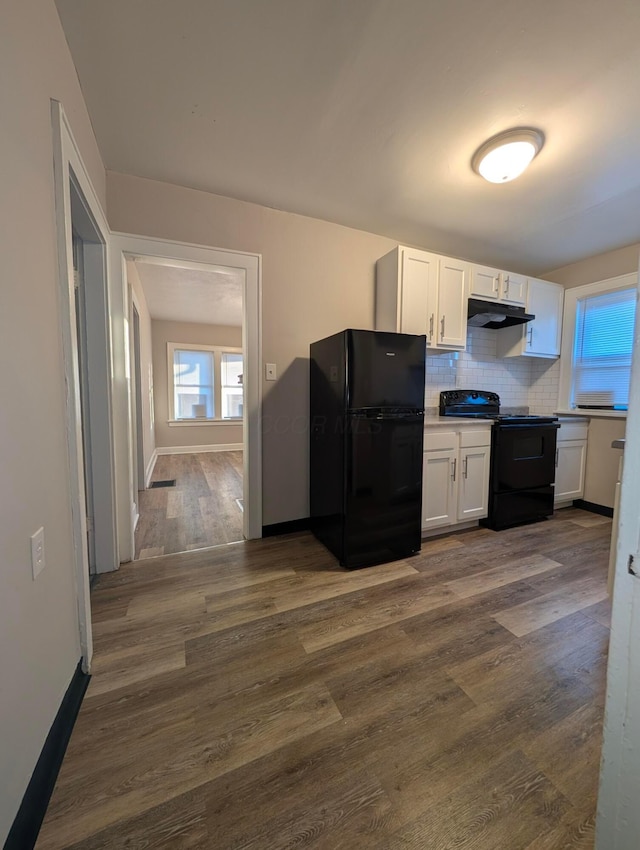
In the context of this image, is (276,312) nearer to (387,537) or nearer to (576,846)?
(387,537)

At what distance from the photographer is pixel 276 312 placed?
8.27 feet

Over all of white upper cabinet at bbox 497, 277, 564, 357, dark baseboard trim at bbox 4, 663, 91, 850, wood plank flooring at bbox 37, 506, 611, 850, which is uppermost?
white upper cabinet at bbox 497, 277, 564, 357

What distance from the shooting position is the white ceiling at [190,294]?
145 inches

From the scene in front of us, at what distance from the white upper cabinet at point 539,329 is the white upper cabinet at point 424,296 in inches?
33.3

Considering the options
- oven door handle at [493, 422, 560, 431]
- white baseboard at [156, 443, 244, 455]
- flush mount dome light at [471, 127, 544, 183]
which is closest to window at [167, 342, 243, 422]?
white baseboard at [156, 443, 244, 455]

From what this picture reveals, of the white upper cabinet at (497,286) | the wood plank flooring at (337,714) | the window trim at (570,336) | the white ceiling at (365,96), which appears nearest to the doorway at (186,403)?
the white ceiling at (365,96)

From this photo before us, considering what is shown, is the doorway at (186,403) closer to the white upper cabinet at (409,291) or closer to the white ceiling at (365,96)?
the white ceiling at (365,96)

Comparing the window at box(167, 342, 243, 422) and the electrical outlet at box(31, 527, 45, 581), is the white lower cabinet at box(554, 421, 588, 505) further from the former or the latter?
the window at box(167, 342, 243, 422)

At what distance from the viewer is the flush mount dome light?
5.55ft

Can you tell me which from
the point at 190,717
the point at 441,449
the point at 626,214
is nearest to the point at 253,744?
the point at 190,717

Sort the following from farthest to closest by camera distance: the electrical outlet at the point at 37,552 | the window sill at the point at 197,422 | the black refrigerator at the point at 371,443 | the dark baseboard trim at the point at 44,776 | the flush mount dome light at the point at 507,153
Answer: the window sill at the point at 197,422 → the black refrigerator at the point at 371,443 → the flush mount dome light at the point at 507,153 → the electrical outlet at the point at 37,552 → the dark baseboard trim at the point at 44,776

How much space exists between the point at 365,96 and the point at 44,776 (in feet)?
9.11

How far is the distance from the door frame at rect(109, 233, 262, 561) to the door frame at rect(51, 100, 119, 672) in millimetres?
115

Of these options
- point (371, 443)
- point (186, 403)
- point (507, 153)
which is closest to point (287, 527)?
point (371, 443)
